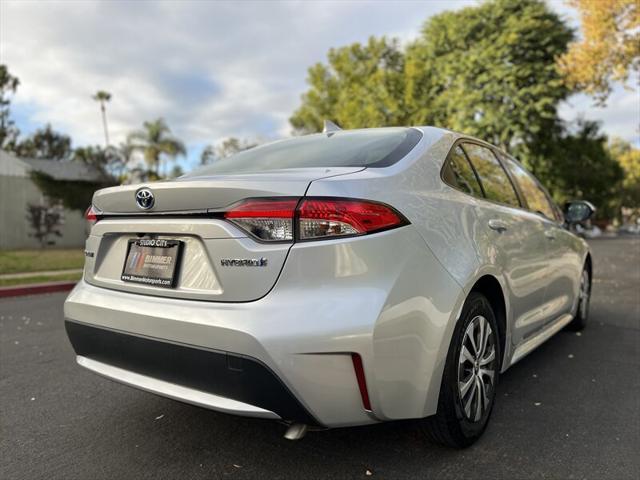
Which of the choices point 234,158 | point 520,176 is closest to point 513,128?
point 520,176

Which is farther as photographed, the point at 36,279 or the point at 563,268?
the point at 36,279

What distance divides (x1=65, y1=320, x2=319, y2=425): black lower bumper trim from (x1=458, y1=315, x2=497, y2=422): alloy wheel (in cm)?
84

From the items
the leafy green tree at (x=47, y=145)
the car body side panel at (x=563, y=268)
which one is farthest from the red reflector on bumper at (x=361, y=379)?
the leafy green tree at (x=47, y=145)

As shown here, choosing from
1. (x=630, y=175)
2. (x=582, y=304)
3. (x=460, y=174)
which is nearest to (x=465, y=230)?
(x=460, y=174)

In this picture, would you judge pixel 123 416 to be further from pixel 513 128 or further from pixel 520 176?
pixel 513 128

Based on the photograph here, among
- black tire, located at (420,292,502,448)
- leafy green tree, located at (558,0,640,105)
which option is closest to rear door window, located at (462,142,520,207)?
black tire, located at (420,292,502,448)

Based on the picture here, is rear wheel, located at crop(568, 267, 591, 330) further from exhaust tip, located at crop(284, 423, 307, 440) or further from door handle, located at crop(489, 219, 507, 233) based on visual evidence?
exhaust tip, located at crop(284, 423, 307, 440)

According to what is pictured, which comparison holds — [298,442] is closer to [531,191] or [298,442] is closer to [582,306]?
[531,191]

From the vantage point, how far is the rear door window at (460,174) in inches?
99.7

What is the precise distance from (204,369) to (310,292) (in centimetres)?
52

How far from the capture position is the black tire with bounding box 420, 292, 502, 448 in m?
2.17

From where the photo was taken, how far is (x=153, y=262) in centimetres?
218

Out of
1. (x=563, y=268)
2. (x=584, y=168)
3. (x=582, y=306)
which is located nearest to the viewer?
(x=563, y=268)

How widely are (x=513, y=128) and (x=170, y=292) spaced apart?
76.7ft
